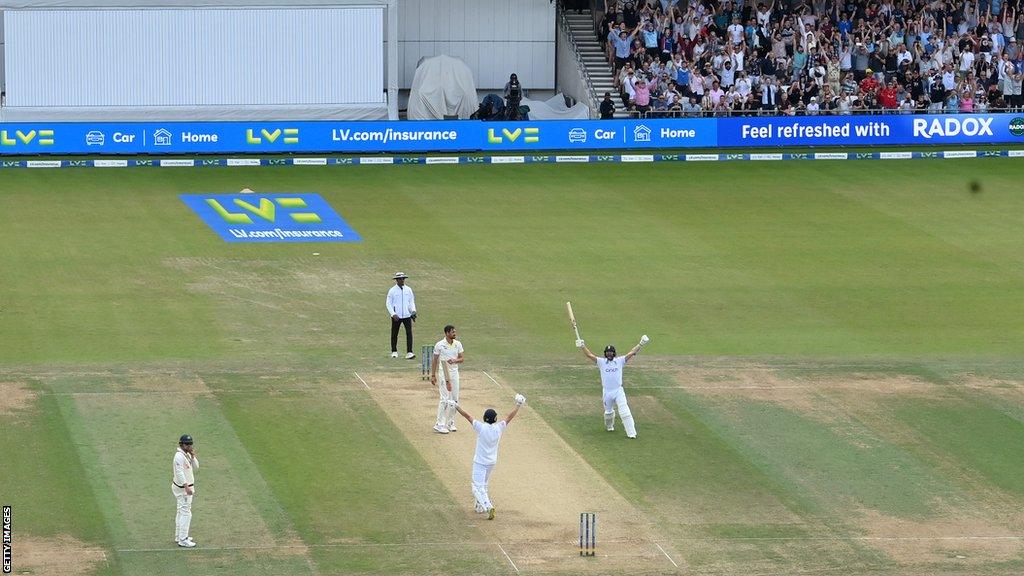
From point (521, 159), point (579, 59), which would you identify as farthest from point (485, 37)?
point (521, 159)

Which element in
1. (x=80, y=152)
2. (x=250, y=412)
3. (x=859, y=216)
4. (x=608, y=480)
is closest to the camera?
(x=608, y=480)

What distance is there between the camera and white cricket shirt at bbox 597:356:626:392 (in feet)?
91.8

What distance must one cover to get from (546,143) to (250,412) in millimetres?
24770

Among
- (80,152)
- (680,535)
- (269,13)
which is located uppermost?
(269,13)

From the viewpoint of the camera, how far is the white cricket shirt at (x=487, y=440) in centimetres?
2409

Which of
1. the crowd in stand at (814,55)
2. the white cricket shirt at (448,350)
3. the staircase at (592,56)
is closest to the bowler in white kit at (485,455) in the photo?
the white cricket shirt at (448,350)

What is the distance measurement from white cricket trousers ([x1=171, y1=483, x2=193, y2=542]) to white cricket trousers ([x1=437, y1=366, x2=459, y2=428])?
19.6ft

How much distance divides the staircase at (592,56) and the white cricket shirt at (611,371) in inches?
1142

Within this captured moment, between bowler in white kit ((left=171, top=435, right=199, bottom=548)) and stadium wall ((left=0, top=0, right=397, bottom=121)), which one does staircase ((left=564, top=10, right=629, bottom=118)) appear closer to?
stadium wall ((left=0, top=0, right=397, bottom=121))

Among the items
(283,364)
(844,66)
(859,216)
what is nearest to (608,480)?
(283,364)

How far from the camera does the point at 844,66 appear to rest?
2299 inches

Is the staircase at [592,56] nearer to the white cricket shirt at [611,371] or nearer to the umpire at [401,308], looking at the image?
the umpire at [401,308]

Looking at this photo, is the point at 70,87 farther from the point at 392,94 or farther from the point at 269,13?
the point at 392,94
